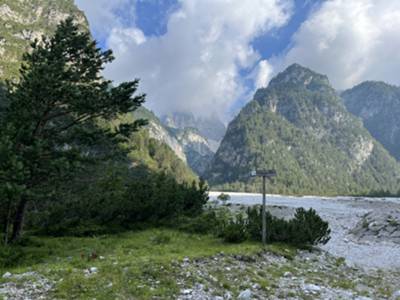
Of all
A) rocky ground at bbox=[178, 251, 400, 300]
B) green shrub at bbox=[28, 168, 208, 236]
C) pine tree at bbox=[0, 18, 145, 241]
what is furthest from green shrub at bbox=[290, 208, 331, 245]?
pine tree at bbox=[0, 18, 145, 241]

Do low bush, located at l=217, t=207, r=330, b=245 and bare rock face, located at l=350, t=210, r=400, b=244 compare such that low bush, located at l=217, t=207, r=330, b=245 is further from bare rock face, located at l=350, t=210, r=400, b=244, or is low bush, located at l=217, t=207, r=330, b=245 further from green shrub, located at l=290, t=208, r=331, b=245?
bare rock face, located at l=350, t=210, r=400, b=244

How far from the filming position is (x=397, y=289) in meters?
11.8

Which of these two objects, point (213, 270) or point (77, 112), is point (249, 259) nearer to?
point (213, 270)

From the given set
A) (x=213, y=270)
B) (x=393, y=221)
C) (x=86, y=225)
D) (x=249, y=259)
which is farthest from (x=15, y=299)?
(x=393, y=221)

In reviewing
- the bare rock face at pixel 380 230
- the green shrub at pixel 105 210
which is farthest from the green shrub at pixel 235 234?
the bare rock face at pixel 380 230

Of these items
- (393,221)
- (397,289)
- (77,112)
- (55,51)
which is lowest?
(397,289)

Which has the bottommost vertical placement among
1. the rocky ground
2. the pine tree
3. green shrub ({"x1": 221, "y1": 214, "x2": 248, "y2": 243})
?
the rocky ground

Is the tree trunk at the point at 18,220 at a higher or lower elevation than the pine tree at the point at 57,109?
lower

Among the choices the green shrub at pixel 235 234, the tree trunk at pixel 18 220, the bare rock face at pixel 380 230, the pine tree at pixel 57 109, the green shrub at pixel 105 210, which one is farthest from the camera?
the bare rock face at pixel 380 230

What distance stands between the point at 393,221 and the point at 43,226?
2321cm

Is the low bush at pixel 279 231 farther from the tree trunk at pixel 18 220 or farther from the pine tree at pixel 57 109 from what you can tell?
the tree trunk at pixel 18 220

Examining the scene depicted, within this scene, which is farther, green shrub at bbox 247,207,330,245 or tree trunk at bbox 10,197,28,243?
green shrub at bbox 247,207,330,245

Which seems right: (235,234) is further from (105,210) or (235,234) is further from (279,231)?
(105,210)

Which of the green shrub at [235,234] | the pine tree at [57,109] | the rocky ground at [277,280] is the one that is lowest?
the rocky ground at [277,280]
